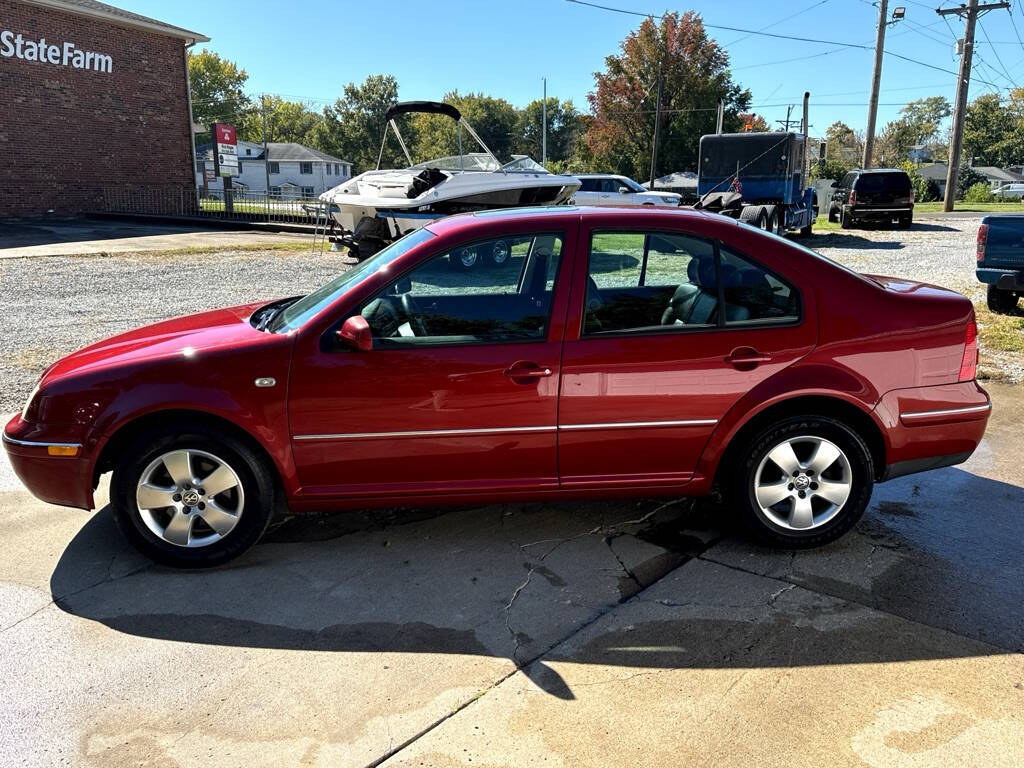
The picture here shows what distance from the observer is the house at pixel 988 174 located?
261ft

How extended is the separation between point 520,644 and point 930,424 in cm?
230

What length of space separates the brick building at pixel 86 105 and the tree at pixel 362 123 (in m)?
56.9

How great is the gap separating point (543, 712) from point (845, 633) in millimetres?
1330

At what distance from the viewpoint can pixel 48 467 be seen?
3656 mm

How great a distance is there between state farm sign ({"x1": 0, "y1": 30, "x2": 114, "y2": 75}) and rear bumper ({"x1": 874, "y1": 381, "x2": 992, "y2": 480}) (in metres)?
29.6

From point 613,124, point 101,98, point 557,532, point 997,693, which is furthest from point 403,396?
point 613,124

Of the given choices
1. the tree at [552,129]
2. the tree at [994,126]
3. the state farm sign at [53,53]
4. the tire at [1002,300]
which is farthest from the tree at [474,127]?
the tire at [1002,300]

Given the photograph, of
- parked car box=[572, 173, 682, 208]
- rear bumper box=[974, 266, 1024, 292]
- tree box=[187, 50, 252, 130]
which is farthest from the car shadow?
tree box=[187, 50, 252, 130]

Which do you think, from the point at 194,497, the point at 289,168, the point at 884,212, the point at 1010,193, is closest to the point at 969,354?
the point at 194,497

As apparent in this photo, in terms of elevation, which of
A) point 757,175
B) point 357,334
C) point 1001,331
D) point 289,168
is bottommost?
point 1001,331

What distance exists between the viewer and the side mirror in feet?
11.6

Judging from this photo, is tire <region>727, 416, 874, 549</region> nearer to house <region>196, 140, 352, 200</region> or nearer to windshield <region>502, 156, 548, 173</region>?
windshield <region>502, 156, 548, 173</region>

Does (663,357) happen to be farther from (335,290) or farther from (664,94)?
(664,94)

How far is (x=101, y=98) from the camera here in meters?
Result: 27.6
